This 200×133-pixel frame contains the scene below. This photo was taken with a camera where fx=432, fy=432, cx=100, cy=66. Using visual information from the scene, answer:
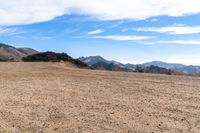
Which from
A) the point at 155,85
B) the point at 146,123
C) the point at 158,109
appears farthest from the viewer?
the point at 155,85

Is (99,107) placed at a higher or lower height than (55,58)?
lower

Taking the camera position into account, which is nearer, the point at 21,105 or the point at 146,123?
the point at 146,123

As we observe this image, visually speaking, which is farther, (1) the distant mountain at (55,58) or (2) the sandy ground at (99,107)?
(1) the distant mountain at (55,58)

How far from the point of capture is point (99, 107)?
14.8 meters

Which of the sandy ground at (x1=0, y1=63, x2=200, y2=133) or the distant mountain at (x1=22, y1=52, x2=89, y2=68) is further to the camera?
the distant mountain at (x1=22, y1=52, x2=89, y2=68)

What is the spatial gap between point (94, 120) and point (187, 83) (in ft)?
37.9

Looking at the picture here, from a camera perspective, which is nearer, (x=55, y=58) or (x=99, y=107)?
(x=99, y=107)

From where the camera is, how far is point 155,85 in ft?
72.0

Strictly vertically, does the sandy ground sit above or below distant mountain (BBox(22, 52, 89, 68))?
below

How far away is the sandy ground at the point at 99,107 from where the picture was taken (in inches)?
465

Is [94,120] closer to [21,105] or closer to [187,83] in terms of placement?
[21,105]

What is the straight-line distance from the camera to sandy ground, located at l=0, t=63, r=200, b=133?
38.7ft

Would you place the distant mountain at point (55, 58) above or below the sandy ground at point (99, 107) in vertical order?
above

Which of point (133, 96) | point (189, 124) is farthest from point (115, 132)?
point (133, 96)
